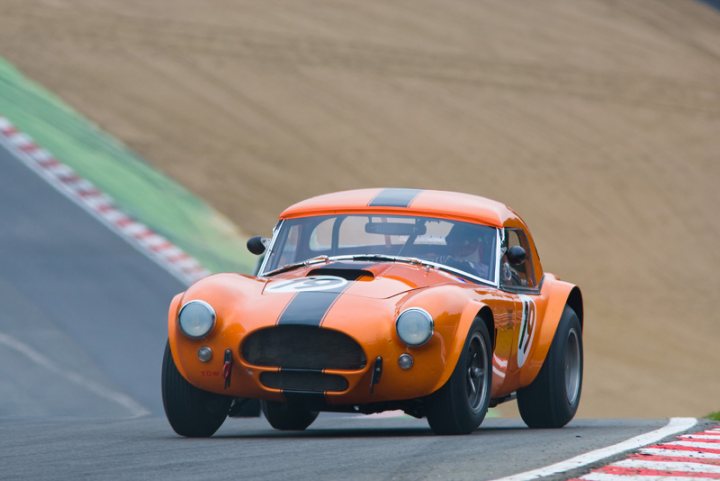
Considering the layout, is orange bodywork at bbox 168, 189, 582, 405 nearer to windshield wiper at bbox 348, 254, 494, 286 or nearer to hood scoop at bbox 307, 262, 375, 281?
hood scoop at bbox 307, 262, 375, 281

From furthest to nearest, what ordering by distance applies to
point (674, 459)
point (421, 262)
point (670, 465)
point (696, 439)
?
point (421, 262) → point (696, 439) → point (674, 459) → point (670, 465)

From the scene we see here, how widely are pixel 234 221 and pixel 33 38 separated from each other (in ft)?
25.6

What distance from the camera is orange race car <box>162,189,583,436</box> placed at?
7.61 m

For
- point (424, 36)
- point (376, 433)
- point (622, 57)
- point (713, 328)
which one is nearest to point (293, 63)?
point (424, 36)

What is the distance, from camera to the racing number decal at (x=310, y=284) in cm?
793

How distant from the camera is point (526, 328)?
902 cm

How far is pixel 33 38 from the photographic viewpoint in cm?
2616

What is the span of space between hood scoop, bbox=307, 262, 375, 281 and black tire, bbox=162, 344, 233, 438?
0.94 m

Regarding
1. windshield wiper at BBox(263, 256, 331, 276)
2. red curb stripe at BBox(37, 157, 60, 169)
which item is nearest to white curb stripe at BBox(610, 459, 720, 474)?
windshield wiper at BBox(263, 256, 331, 276)

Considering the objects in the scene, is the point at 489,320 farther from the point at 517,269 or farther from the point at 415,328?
the point at 517,269

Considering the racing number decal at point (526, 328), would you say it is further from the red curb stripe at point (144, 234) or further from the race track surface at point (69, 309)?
the red curb stripe at point (144, 234)

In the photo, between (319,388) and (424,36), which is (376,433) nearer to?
(319,388)

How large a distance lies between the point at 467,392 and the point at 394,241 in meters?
1.45

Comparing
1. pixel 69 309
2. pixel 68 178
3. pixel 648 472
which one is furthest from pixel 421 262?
pixel 68 178
